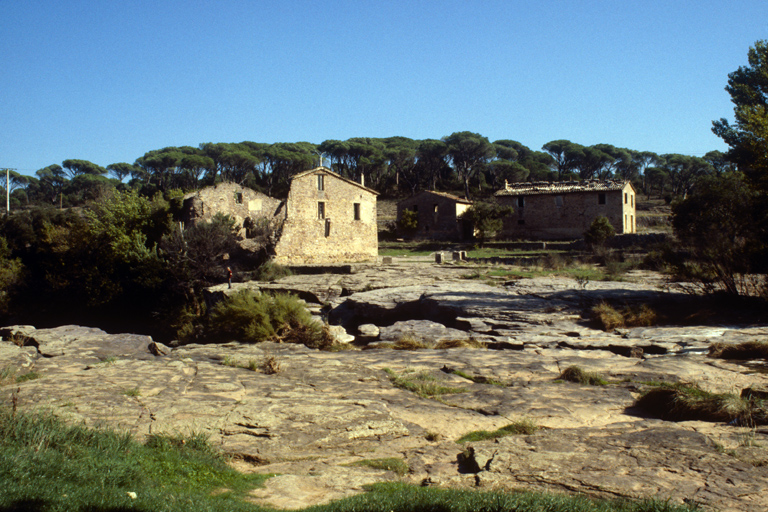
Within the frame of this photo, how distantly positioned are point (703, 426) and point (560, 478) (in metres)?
2.41

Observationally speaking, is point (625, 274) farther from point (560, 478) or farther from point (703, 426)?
point (560, 478)

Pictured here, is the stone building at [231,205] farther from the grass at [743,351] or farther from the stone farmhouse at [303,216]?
the grass at [743,351]

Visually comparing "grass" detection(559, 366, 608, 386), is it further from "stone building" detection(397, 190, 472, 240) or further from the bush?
"stone building" detection(397, 190, 472, 240)

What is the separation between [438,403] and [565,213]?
4417 centimetres

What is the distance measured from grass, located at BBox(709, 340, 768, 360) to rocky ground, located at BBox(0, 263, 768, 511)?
34 cm

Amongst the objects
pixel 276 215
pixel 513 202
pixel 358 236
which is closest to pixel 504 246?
pixel 513 202

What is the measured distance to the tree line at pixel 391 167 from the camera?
69.3 m

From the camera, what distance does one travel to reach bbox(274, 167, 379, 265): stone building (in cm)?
2959

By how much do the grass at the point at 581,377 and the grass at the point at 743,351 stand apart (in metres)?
2.75

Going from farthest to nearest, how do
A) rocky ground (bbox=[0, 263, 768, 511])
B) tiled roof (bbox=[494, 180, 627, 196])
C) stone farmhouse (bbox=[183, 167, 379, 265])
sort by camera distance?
tiled roof (bbox=[494, 180, 627, 196]) → stone farmhouse (bbox=[183, 167, 379, 265]) → rocky ground (bbox=[0, 263, 768, 511])

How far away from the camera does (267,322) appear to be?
1284 cm

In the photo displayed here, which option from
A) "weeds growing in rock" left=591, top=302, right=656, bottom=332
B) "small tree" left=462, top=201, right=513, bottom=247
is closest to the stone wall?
"small tree" left=462, top=201, right=513, bottom=247

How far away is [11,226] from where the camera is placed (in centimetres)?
3438

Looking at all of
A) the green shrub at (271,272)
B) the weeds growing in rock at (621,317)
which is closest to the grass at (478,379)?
the weeds growing in rock at (621,317)
